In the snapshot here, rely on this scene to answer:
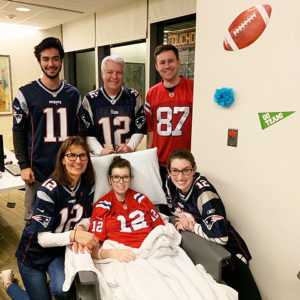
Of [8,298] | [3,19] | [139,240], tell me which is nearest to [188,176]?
[139,240]

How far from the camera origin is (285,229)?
1.77m

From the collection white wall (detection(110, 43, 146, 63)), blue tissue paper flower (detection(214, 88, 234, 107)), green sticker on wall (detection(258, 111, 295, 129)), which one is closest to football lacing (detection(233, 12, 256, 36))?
blue tissue paper flower (detection(214, 88, 234, 107))

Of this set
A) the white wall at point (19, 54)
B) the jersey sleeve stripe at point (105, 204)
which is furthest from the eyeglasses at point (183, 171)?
the white wall at point (19, 54)

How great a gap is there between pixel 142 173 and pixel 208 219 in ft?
1.79

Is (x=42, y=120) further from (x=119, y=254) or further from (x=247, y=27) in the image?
(x=247, y=27)

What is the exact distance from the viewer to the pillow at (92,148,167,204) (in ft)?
6.35

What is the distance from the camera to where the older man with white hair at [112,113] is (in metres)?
2.29

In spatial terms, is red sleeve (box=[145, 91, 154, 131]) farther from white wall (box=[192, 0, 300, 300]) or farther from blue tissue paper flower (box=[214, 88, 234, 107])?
blue tissue paper flower (box=[214, 88, 234, 107])

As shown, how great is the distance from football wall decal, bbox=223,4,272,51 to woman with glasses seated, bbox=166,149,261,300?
0.71m

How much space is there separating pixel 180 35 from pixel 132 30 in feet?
2.54

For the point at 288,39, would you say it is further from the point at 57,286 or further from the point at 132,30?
the point at 132,30

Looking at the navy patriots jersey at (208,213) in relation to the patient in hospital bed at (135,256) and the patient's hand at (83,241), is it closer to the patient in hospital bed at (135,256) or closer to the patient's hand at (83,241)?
the patient in hospital bed at (135,256)

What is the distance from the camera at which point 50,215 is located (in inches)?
65.2

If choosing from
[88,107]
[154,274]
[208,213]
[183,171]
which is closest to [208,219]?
[208,213]
